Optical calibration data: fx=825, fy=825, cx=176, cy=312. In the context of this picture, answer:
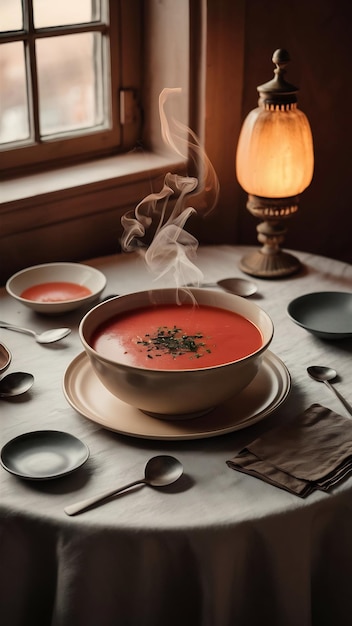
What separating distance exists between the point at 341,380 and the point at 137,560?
20.2 inches

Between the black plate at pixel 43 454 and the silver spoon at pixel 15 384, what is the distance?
149mm

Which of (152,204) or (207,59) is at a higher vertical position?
(207,59)

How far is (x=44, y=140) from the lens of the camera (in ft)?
6.47

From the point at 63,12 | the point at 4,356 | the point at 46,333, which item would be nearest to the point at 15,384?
the point at 4,356

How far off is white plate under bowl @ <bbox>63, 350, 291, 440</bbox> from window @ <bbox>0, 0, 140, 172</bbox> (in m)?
0.78

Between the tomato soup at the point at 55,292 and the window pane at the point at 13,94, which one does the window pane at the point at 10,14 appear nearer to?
the window pane at the point at 13,94

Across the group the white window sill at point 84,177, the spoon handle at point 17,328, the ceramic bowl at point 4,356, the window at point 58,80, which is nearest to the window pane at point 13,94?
the window at point 58,80

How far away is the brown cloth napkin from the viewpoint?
1.09 metres

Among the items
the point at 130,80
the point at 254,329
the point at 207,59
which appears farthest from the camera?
the point at 130,80

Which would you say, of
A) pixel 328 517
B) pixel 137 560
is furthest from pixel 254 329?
pixel 137 560

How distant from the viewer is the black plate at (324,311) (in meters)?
1.55

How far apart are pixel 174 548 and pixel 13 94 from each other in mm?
1260

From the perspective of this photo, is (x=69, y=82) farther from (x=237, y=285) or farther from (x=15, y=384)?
(x=15, y=384)

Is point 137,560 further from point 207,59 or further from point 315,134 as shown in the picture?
point 315,134
